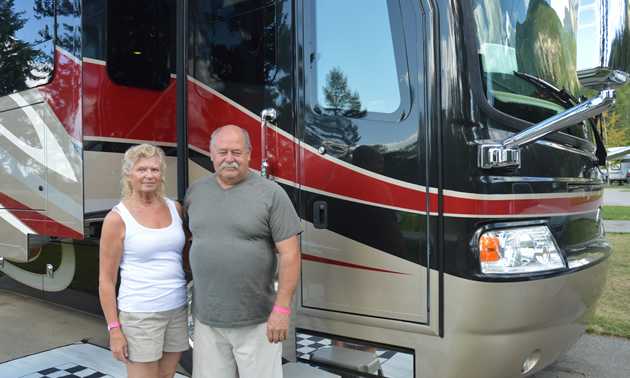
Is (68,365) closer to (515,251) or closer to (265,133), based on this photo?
(265,133)

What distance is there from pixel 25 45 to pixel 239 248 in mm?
2570

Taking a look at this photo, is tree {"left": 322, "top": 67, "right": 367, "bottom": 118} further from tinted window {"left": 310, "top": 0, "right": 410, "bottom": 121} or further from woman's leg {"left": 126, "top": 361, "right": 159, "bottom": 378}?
woman's leg {"left": 126, "top": 361, "right": 159, "bottom": 378}

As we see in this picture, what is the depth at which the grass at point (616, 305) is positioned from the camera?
179 inches

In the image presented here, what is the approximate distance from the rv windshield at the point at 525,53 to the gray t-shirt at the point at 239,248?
1.11 metres

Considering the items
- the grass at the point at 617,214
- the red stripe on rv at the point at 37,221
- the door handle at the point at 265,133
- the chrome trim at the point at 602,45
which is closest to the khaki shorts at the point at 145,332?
the door handle at the point at 265,133

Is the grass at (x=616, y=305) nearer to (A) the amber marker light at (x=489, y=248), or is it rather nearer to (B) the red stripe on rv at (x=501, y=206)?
(B) the red stripe on rv at (x=501, y=206)

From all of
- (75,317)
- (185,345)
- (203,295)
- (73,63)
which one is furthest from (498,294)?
(75,317)

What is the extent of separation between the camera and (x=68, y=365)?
376 centimetres

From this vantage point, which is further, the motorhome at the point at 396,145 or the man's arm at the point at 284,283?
the motorhome at the point at 396,145

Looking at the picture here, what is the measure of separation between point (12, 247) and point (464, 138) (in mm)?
3232

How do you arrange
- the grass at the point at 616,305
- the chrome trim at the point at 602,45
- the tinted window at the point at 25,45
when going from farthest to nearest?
the grass at the point at 616,305
the tinted window at the point at 25,45
the chrome trim at the point at 602,45

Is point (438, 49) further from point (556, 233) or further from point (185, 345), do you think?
point (185, 345)

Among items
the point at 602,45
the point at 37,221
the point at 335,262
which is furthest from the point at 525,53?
the point at 37,221

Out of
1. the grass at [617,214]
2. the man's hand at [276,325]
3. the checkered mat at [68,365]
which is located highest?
the man's hand at [276,325]
